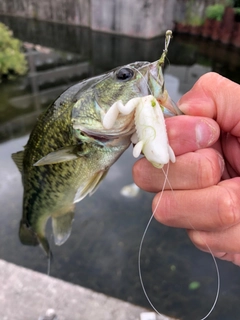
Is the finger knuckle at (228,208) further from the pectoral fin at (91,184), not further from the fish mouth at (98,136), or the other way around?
the pectoral fin at (91,184)

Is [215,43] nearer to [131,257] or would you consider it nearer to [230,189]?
[131,257]

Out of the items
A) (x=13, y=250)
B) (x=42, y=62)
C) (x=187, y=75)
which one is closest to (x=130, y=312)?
(x=13, y=250)

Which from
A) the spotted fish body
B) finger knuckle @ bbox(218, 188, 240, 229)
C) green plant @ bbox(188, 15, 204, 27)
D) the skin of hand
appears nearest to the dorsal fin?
the spotted fish body

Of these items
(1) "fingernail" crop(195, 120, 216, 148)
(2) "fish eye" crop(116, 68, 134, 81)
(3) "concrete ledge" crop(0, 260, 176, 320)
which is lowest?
(3) "concrete ledge" crop(0, 260, 176, 320)

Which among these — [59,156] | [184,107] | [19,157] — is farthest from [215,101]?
[19,157]

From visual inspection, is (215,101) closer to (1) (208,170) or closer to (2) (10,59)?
(1) (208,170)

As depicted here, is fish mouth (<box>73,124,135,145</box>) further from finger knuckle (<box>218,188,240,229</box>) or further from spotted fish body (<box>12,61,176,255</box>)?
finger knuckle (<box>218,188,240,229</box>)

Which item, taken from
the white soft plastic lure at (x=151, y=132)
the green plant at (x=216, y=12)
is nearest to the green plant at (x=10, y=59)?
the green plant at (x=216, y=12)
